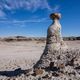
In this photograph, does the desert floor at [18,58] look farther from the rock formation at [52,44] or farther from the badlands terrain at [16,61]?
the rock formation at [52,44]

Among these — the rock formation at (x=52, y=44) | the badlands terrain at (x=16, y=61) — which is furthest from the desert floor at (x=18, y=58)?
the rock formation at (x=52, y=44)

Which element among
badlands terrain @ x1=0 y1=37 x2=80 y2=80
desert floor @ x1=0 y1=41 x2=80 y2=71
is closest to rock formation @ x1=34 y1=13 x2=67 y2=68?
Result: badlands terrain @ x1=0 y1=37 x2=80 y2=80

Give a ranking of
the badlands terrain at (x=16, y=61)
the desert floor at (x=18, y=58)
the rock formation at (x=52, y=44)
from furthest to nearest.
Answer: the desert floor at (x=18, y=58) → the badlands terrain at (x=16, y=61) → the rock formation at (x=52, y=44)

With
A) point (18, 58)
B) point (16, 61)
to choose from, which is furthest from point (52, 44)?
point (18, 58)

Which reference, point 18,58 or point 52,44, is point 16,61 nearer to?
point 18,58

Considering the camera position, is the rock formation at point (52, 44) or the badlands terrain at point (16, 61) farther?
the badlands terrain at point (16, 61)

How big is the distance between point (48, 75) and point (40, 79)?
0.54 m

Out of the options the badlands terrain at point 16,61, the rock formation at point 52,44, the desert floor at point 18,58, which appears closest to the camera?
the rock formation at point 52,44

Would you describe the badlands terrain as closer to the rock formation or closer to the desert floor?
the desert floor

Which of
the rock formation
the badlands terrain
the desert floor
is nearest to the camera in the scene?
the rock formation

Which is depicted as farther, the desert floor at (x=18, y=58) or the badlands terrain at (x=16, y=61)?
the desert floor at (x=18, y=58)

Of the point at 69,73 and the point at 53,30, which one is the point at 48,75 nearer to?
the point at 69,73

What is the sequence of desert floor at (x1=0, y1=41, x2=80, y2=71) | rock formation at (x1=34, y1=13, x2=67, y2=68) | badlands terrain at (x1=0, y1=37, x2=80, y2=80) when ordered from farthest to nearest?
desert floor at (x1=0, y1=41, x2=80, y2=71) → badlands terrain at (x1=0, y1=37, x2=80, y2=80) → rock formation at (x1=34, y1=13, x2=67, y2=68)

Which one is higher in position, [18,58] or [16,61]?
[18,58]
